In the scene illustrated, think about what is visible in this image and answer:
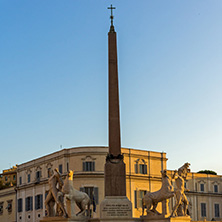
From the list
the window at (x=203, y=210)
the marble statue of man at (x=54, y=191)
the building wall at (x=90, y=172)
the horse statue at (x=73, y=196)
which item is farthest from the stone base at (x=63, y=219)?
the window at (x=203, y=210)

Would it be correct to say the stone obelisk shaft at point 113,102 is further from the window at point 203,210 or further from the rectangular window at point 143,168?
the window at point 203,210

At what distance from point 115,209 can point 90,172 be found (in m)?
29.2

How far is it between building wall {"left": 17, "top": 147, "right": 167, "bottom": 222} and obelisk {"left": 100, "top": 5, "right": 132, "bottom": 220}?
2686 centimetres

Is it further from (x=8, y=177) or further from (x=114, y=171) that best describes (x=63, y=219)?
(x=8, y=177)

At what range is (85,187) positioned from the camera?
48875 millimetres

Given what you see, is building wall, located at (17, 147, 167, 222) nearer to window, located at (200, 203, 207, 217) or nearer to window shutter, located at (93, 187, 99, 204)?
window shutter, located at (93, 187, 99, 204)

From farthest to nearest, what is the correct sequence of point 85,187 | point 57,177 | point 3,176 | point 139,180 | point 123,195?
point 3,176 < point 139,180 < point 85,187 < point 57,177 < point 123,195

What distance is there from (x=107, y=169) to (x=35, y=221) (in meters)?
34.6

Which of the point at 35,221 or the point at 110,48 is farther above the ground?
the point at 110,48

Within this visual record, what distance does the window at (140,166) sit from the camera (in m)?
52.2

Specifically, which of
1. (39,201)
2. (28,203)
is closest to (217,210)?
(39,201)

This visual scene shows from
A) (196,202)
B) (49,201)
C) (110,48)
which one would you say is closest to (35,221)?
(196,202)

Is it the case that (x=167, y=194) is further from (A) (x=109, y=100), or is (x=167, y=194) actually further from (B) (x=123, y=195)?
(A) (x=109, y=100)

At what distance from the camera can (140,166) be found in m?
52.5
